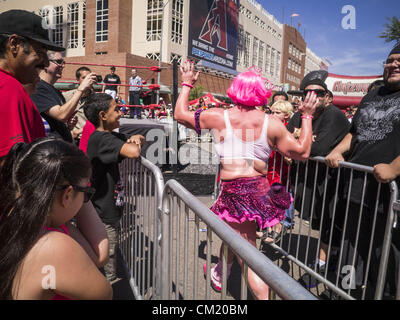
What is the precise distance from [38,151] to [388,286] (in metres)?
2.69

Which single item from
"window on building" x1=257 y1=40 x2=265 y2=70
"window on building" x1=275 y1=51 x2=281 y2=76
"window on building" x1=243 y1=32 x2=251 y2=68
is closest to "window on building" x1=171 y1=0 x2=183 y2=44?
"window on building" x1=243 y1=32 x2=251 y2=68

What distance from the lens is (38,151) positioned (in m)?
1.19

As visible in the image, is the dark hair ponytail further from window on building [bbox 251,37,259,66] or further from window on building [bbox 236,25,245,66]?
window on building [bbox 251,37,259,66]

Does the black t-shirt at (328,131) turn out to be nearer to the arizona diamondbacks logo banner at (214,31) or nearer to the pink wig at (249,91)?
the pink wig at (249,91)

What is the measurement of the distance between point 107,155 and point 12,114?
3.11 ft

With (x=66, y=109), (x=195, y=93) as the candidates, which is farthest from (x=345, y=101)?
(x=66, y=109)

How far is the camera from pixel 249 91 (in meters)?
2.37

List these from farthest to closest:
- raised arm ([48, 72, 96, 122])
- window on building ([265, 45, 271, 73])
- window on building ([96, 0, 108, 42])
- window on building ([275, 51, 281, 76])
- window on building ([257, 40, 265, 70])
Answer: window on building ([275, 51, 281, 76]) → window on building ([265, 45, 271, 73]) → window on building ([257, 40, 265, 70]) → window on building ([96, 0, 108, 42]) → raised arm ([48, 72, 96, 122])

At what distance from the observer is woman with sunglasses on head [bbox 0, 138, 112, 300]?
3.46 ft

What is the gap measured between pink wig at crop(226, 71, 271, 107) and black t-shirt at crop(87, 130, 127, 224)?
0.99m

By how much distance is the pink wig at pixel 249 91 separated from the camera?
2371 mm

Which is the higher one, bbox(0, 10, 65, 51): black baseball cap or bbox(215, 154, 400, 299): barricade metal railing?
bbox(0, 10, 65, 51): black baseball cap

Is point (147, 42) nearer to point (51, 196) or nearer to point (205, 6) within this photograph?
point (205, 6)
